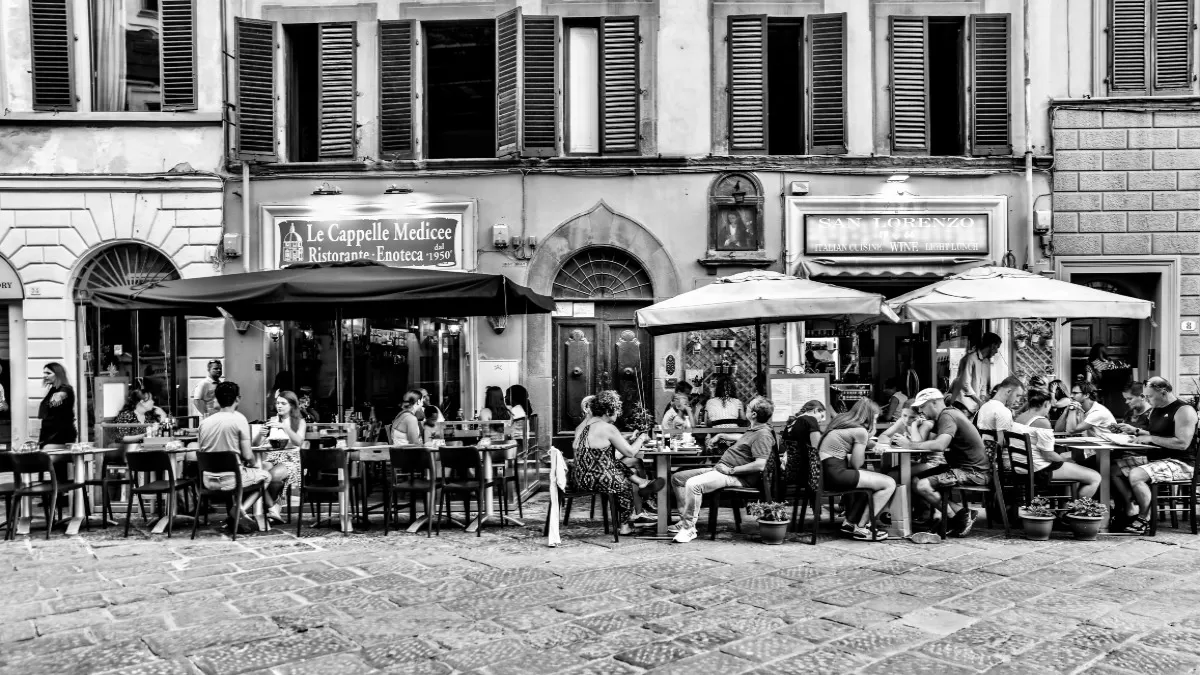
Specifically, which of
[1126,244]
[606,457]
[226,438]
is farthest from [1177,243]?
[226,438]

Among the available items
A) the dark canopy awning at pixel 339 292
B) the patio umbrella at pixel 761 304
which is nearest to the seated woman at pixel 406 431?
the dark canopy awning at pixel 339 292

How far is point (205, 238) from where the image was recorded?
12.9 metres

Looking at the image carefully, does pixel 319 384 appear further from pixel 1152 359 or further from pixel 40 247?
pixel 1152 359

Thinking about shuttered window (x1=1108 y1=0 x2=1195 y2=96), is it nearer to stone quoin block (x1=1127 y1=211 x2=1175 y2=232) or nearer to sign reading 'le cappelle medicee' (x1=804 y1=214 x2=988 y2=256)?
stone quoin block (x1=1127 y1=211 x2=1175 y2=232)

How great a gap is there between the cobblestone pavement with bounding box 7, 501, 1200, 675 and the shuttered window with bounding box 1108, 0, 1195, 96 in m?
7.46

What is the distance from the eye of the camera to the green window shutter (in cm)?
1290

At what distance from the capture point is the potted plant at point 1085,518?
7375mm

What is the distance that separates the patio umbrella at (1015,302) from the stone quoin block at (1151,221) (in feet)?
15.5

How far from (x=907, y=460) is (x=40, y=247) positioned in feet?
38.0

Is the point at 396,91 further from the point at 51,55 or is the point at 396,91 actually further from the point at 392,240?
the point at 51,55

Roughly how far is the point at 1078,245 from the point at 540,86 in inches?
298

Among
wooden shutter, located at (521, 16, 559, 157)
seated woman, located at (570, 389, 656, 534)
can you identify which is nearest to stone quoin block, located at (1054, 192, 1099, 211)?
wooden shutter, located at (521, 16, 559, 157)

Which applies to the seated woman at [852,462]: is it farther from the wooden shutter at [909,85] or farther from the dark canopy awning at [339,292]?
the wooden shutter at [909,85]

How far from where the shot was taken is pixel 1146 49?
12.7m
